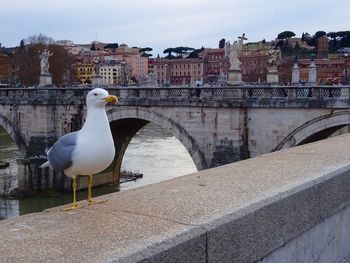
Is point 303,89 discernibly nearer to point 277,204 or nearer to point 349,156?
point 349,156

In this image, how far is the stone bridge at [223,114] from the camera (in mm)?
15492

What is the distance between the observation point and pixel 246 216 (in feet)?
7.06

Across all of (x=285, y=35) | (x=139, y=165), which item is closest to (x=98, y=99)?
(x=139, y=165)

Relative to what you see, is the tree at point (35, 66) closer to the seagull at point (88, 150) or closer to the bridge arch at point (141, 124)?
the bridge arch at point (141, 124)

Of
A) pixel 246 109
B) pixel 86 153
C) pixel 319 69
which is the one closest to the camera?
pixel 86 153

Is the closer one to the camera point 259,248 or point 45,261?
point 45,261

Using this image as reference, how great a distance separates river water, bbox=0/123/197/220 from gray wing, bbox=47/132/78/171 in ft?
53.6

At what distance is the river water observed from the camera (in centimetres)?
2053

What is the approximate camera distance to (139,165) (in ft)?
94.5

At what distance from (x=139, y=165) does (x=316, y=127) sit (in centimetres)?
1464

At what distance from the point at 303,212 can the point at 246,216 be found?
527mm

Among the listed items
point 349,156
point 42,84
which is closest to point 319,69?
point 42,84

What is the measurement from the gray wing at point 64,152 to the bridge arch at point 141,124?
14904 mm

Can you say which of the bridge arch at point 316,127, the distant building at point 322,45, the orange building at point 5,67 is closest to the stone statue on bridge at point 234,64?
the bridge arch at point 316,127
